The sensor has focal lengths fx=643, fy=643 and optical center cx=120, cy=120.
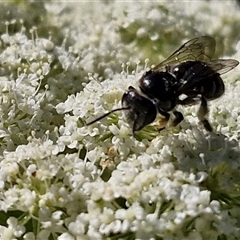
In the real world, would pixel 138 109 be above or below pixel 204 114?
above

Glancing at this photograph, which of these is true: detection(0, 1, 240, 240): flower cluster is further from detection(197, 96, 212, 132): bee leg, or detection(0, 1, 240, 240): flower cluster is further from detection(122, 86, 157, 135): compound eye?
detection(122, 86, 157, 135): compound eye

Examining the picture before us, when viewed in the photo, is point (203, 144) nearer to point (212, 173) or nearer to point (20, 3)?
point (212, 173)

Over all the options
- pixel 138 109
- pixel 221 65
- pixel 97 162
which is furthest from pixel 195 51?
pixel 97 162

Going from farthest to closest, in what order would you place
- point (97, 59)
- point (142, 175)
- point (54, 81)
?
1. point (97, 59)
2. point (54, 81)
3. point (142, 175)

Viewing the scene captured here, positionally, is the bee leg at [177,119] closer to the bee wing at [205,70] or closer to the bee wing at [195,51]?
the bee wing at [205,70]

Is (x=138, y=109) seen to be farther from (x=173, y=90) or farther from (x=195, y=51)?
(x=195, y=51)

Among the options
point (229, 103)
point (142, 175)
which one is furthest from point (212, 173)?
point (229, 103)

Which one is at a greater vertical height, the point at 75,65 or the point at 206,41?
the point at 206,41

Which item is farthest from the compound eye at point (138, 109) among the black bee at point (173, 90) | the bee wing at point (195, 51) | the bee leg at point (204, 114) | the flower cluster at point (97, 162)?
the bee wing at point (195, 51)
